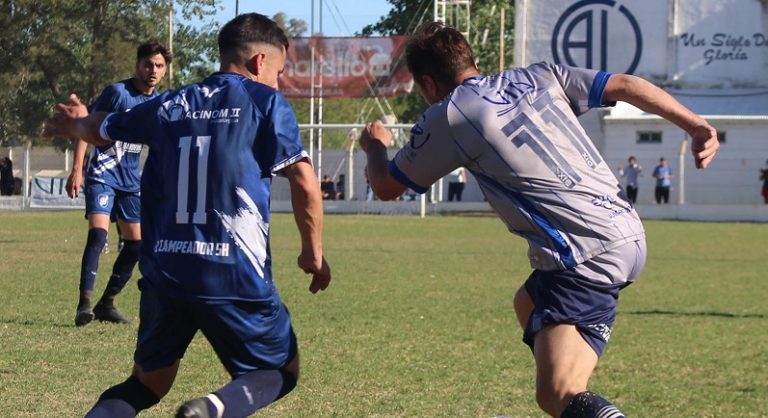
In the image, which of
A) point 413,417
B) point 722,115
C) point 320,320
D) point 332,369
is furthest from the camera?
point 722,115

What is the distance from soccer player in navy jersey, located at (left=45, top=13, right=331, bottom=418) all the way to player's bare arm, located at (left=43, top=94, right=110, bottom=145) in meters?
0.35

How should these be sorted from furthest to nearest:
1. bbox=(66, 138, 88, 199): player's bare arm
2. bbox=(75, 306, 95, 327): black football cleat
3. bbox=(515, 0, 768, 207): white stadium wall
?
bbox=(515, 0, 768, 207): white stadium wall, bbox=(66, 138, 88, 199): player's bare arm, bbox=(75, 306, 95, 327): black football cleat

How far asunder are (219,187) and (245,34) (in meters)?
0.60

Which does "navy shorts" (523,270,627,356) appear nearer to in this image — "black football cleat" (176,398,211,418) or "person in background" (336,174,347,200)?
"black football cleat" (176,398,211,418)

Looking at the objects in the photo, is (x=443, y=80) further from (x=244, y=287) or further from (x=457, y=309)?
(x=457, y=309)

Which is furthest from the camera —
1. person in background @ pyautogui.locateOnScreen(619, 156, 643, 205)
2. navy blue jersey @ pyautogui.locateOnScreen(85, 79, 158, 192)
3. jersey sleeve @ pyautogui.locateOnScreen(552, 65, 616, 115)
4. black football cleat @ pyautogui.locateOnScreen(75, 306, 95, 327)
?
person in background @ pyautogui.locateOnScreen(619, 156, 643, 205)

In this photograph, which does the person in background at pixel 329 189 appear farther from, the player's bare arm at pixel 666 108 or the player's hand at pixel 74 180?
the player's bare arm at pixel 666 108

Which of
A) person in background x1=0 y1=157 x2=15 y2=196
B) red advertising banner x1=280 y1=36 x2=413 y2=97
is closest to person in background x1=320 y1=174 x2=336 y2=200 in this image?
red advertising banner x1=280 y1=36 x2=413 y2=97

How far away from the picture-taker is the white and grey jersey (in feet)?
14.6

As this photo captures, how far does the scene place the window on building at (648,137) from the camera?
43.2 metres

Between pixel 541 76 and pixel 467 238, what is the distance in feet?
66.3

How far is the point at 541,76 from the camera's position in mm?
4598

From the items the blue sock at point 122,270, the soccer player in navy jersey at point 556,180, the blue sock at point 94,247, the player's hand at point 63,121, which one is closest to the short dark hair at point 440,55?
the soccer player in navy jersey at point 556,180

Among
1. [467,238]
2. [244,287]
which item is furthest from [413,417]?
[467,238]
